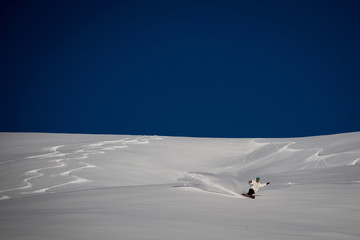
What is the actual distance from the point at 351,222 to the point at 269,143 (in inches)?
452

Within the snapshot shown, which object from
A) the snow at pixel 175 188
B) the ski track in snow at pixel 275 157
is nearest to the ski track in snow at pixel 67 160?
the snow at pixel 175 188

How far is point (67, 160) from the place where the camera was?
12.0m

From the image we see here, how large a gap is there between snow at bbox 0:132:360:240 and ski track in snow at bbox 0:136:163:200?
3 centimetres

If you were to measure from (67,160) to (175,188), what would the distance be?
6.73m

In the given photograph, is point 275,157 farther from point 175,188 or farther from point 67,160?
point 175,188

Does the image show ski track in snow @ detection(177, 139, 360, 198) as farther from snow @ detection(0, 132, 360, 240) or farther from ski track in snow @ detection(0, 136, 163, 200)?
ski track in snow @ detection(0, 136, 163, 200)

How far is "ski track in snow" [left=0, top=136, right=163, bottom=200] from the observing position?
9.46 metres

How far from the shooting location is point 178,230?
3314 mm

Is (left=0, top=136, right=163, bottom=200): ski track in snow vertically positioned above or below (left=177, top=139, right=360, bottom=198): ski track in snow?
below

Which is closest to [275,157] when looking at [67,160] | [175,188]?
[67,160]

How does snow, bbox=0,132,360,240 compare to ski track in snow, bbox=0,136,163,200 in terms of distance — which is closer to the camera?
snow, bbox=0,132,360,240

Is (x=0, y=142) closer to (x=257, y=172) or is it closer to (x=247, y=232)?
(x=257, y=172)

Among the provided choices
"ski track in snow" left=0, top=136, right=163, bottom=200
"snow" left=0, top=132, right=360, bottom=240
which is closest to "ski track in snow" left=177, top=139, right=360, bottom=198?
"snow" left=0, top=132, right=360, bottom=240

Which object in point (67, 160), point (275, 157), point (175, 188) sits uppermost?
point (275, 157)
